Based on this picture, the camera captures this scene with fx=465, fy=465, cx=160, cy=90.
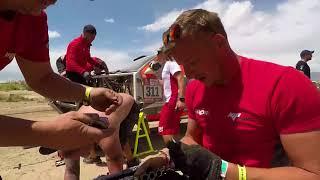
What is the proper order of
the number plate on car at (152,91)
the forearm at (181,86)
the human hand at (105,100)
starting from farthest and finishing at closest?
the number plate on car at (152,91) → the forearm at (181,86) → the human hand at (105,100)

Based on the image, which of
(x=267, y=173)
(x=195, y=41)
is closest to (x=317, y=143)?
(x=267, y=173)

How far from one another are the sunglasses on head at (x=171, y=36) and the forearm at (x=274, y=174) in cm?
75

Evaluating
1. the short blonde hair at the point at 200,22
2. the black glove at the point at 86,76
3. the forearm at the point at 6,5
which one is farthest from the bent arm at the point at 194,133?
the black glove at the point at 86,76

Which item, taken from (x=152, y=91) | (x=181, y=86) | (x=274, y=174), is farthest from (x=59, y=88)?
(x=152, y=91)

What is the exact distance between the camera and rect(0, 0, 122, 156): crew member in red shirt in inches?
72.1

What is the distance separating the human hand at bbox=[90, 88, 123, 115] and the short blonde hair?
54 cm

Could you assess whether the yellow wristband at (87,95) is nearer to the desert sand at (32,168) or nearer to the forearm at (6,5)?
the forearm at (6,5)

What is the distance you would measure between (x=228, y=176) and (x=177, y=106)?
16.8 ft

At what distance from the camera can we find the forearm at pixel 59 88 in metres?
2.81

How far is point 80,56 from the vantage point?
30.0 ft

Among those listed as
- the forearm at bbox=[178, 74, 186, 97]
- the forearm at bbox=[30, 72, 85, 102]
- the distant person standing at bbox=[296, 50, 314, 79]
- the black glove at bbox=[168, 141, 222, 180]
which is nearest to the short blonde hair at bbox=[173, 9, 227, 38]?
the black glove at bbox=[168, 141, 222, 180]

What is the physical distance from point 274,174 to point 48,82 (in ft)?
4.76

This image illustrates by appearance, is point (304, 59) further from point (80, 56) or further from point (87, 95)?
point (87, 95)

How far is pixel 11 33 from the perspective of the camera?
2521 millimetres
